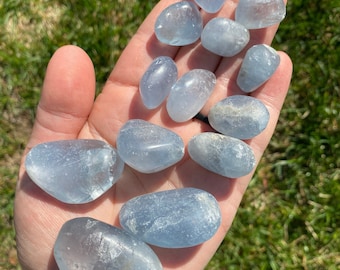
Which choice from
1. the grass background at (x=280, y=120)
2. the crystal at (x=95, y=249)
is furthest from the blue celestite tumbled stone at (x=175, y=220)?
the grass background at (x=280, y=120)

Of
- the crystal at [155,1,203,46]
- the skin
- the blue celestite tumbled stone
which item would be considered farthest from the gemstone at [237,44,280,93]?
the blue celestite tumbled stone

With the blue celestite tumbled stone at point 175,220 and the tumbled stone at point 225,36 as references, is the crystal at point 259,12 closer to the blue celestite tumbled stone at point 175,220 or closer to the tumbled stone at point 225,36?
the tumbled stone at point 225,36

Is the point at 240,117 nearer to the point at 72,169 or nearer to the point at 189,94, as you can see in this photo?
the point at 189,94

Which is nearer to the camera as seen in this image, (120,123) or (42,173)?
(42,173)

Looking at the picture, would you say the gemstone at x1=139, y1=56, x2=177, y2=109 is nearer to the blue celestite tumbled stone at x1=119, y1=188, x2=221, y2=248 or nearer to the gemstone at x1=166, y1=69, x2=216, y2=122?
the gemstone at x1=166, y1=69, x2=216, y2=122

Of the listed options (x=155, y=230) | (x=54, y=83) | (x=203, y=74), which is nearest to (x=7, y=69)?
(x=54, y=83)

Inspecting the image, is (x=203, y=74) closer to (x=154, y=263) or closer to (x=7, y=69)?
(x=154, y=263)

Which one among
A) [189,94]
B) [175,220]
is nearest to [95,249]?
[175,220]
